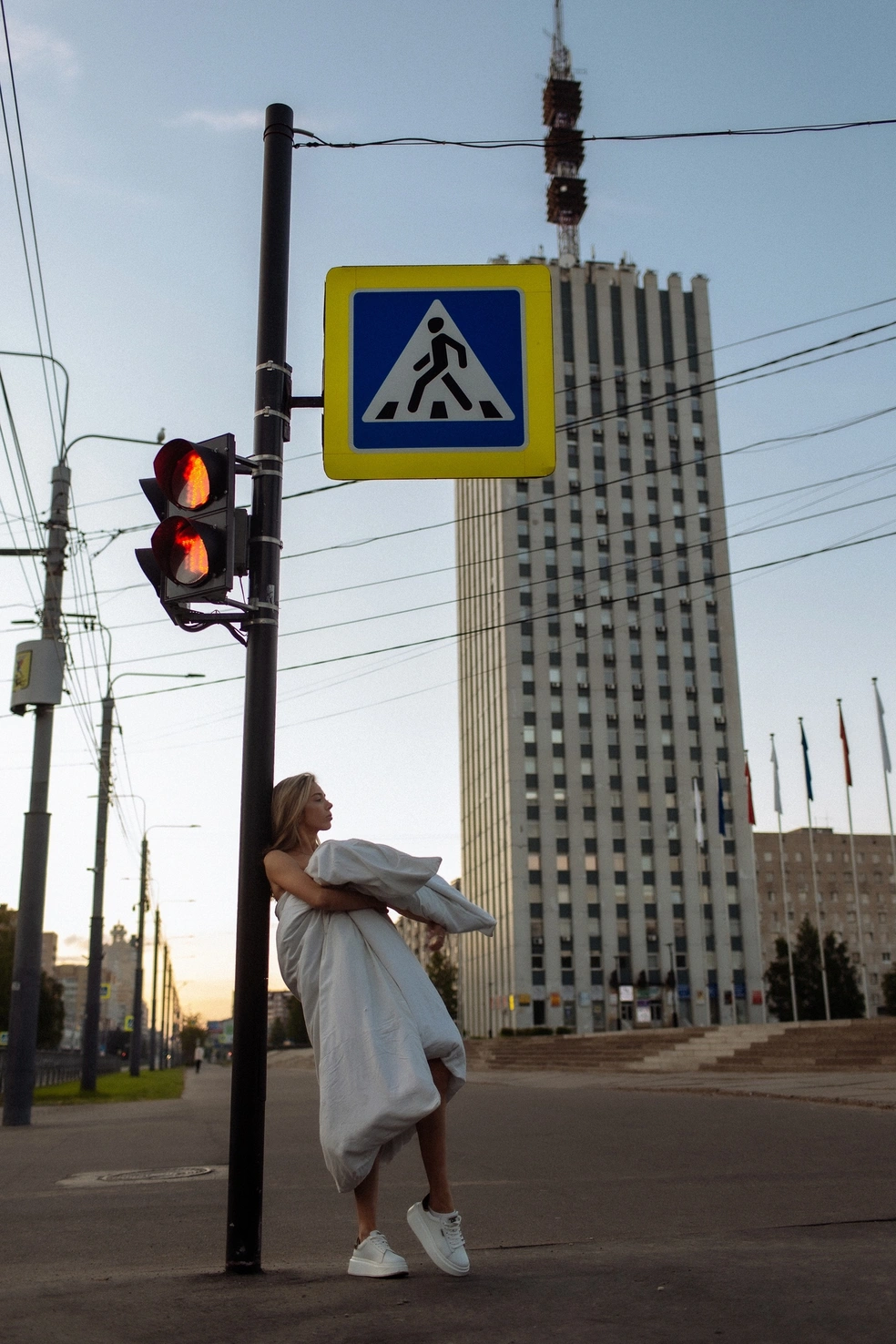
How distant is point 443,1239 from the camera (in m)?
3.87

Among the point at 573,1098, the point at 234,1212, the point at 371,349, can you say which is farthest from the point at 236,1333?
the point at 573,1098

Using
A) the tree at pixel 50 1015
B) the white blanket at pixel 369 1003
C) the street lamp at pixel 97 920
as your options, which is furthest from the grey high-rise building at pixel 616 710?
the white blanket at pixel 369 1003

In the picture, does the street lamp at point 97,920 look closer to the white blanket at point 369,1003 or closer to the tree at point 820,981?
the white blanket at point 369,1003

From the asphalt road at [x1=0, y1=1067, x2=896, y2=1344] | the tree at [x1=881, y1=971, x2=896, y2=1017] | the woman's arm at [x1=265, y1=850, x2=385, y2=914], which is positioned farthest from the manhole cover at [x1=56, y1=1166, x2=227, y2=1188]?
the tree at [x1=881, y1=971, x2=896, y2=1017]

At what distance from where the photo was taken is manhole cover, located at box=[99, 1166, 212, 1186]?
835 cm

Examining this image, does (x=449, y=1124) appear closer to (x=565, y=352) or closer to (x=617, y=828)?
(x=617, y=828)

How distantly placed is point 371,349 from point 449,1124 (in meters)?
9.78

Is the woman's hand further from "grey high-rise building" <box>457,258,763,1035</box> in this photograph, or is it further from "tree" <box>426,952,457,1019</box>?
"tree" <box>426,952,457,1019</box>

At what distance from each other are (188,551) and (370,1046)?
1969 millimetres

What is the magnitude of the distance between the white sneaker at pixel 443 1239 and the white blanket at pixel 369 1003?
0.23 meters

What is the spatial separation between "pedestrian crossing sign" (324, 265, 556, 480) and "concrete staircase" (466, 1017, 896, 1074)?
20.4 m

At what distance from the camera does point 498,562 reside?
3723 inches

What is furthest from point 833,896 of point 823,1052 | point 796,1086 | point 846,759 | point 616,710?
point 796,1086

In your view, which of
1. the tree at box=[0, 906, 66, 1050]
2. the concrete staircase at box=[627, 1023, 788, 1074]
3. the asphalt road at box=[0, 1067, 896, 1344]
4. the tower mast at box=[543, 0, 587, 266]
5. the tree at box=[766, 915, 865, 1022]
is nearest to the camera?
the asphalt road at box=[0, 1067, 896, 1344]
